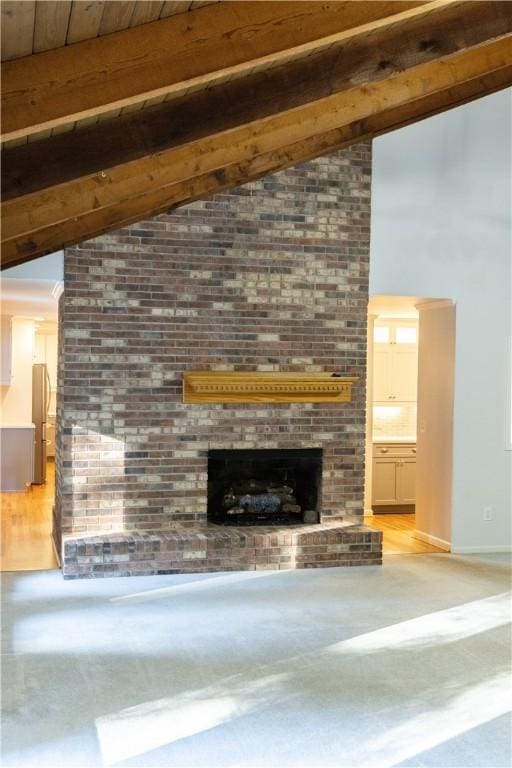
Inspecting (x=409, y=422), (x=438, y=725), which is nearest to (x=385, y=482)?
(x=409, y=422)

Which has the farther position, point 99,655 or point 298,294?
point 298,294

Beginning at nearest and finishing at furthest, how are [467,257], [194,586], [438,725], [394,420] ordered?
[438,725]
[194,586]
[467,257]
[394,420]

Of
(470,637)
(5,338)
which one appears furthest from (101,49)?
(5,338)

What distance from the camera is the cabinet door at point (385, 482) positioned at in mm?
10789

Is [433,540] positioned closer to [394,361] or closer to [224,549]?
[224,549]

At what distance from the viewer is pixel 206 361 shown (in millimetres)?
7867

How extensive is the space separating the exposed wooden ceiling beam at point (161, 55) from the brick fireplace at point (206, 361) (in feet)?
14.1

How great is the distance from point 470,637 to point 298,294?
3.42m

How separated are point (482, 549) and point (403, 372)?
12.1ft

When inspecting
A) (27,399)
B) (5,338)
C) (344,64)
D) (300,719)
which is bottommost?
Result: (300,719)

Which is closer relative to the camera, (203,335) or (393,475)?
(203,335)

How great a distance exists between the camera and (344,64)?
188 inches

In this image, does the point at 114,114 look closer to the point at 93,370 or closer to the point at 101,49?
the point at 101,49

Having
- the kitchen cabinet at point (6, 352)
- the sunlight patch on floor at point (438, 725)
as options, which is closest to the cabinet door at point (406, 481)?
the kitchen cabinet at point (6, 352)
